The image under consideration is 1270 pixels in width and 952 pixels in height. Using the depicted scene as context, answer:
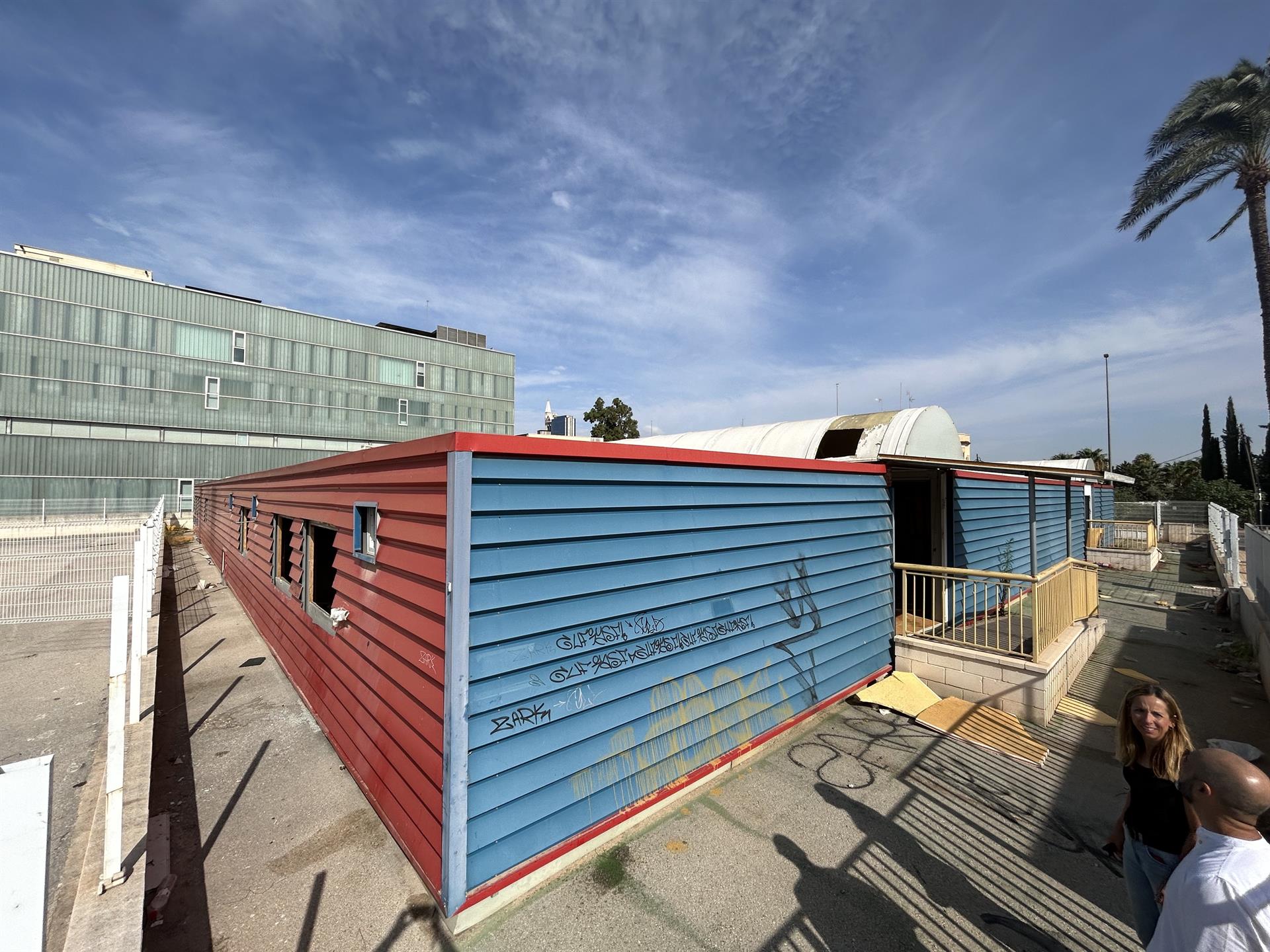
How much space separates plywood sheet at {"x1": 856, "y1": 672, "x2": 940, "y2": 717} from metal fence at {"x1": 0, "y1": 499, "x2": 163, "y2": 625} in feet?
23.8

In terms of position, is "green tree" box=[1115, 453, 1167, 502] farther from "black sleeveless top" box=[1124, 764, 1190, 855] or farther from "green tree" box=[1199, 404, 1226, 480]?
"black sleeveless top" box=[1124, 764, 1190, 855]

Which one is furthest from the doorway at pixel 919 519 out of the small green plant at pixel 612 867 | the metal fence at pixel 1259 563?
the small green plant at pixel 612 867

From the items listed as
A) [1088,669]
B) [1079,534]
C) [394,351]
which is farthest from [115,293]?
[1079,534]

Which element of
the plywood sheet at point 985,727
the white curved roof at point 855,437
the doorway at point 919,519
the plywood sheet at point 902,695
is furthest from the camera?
the doorway at point 919,519

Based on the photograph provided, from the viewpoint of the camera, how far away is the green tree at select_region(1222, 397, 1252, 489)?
42531 mm

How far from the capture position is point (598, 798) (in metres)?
3.51

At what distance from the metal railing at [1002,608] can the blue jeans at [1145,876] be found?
2959 millimetres

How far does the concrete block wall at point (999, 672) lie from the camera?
555 cm

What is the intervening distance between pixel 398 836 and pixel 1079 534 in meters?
20.1

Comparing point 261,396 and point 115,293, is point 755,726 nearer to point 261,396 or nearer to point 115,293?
point 261,396

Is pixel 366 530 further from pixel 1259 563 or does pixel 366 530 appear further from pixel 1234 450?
pixel 1234 450

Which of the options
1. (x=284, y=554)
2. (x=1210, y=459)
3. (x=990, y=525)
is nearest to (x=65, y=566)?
(x=284, y=554)

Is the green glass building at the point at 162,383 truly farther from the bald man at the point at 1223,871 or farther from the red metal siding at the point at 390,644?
the bald man at the point at 1223,871

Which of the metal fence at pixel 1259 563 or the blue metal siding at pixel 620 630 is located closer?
the blue metal siding at pixel 620 630
